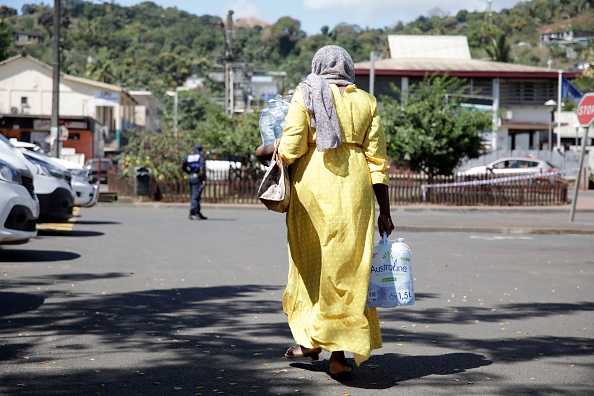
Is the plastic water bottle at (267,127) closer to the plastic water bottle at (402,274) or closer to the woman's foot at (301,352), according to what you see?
the plastic water bottle at (402,274)

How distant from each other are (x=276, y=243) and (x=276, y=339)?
8.76 meters

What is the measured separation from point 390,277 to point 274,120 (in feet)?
3.86

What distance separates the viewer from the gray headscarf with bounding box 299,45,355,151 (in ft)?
17.5

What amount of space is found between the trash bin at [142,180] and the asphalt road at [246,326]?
587 inches

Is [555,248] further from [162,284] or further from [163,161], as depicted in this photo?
[163,161]

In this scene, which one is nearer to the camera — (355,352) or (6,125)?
(355,352)

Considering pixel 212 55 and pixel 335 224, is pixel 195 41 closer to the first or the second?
pixel 212 55

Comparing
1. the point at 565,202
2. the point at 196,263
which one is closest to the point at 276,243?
the point at 196,263

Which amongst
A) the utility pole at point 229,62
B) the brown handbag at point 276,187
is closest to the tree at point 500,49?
the utility pole at point 229,62

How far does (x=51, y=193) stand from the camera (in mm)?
14953

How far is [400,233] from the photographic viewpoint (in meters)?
18.2

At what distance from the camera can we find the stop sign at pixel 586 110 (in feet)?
62.0

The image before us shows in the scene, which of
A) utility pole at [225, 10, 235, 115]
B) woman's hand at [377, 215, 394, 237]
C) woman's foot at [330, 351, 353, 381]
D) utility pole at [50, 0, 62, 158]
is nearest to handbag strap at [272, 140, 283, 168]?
woman's hand at [377, 215, 394, 237]

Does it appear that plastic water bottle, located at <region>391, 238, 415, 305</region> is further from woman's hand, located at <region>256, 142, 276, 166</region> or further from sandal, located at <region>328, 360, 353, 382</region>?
woman's hand, located at <region>256, 142, 276, 166</region>
